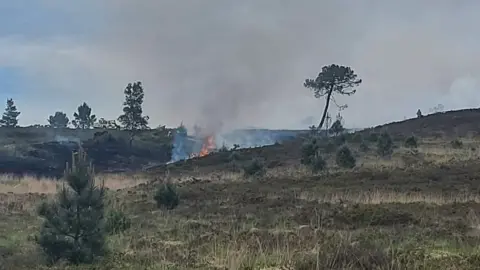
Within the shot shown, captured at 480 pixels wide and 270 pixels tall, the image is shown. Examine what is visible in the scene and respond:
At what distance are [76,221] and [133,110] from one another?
230 feet

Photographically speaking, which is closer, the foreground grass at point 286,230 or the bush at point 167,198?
the foreground grass at point 286,230

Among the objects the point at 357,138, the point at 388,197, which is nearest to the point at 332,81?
the point at 357,138

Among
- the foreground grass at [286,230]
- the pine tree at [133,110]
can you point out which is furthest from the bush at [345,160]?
the pine tree at [133,110]

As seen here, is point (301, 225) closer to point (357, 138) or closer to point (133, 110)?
point (357, 138)

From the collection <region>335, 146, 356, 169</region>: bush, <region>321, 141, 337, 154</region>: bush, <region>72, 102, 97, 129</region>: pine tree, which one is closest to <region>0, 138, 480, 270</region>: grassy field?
<region>335, 146, 356, 169</region>: bush

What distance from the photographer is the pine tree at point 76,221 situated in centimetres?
999

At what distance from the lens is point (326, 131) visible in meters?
72.9

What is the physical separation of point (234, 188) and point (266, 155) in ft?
87.4

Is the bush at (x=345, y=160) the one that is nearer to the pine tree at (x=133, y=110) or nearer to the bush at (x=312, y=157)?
the bush at (x=312, y=157)

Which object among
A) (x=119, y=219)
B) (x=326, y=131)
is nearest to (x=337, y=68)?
(x=326, y=131)

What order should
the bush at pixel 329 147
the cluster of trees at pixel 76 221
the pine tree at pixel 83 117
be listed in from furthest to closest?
the pine tree at pixel 83 117 → the bush at pixel 329 147 → the cluster of trees at pixel 76 221

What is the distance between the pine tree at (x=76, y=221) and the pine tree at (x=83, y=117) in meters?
99.0

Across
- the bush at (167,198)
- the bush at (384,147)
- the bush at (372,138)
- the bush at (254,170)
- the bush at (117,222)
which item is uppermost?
the bush at (372,138)

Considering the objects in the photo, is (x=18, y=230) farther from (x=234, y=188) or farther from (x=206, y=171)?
(x=206, y=171)
